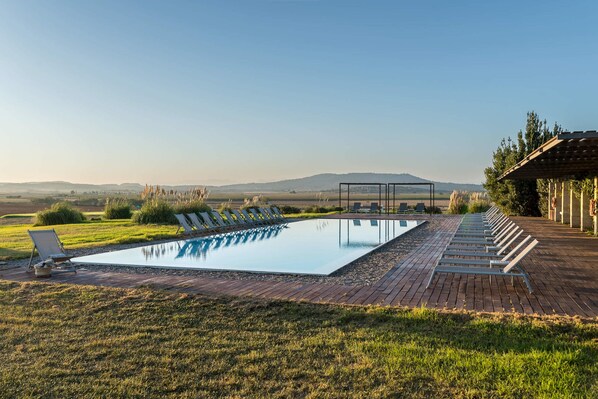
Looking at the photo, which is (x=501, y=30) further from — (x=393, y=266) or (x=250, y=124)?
(x=250, y=124)

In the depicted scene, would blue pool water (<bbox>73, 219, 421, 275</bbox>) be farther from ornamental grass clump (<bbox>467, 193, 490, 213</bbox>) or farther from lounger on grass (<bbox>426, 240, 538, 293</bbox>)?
ornamental grass clump (<bbox>467, 193, 490, 213</bbox>)

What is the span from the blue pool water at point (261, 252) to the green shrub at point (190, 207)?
3.03 m

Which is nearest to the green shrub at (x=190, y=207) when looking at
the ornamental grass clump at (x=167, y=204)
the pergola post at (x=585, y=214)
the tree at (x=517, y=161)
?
the ornamental grass clump at (x=167, y=204)

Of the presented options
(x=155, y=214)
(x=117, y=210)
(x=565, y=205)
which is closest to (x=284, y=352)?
(x=155, y=214)

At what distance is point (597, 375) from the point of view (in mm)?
2969

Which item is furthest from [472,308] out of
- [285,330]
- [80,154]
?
[80,154]

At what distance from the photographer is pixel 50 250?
716 cm

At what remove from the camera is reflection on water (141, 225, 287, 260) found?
29.7 ft

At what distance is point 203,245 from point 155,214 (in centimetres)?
568

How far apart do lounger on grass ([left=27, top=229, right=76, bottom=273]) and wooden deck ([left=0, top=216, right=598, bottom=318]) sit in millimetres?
306

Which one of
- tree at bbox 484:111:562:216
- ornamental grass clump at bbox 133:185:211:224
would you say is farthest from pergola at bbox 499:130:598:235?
ornamental grass clump at bbox 133:185:211:224

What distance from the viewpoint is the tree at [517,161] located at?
18.8 meters

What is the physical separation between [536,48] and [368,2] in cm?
649

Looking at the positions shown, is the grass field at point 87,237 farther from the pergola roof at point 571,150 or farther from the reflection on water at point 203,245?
the pergola roof at point 571,150
